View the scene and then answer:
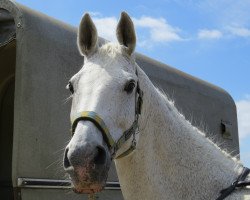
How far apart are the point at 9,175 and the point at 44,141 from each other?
1775mm

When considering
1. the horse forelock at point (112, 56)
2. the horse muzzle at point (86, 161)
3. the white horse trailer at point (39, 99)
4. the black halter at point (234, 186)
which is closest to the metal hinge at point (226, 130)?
the white horse trailer at point (39, 99)

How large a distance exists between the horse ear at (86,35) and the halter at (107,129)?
525 mm

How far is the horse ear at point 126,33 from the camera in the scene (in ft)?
11.6

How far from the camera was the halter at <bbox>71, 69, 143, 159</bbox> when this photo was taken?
3008 mm

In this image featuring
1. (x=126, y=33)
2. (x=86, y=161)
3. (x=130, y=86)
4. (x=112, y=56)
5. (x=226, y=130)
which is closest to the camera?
(x=86, y=161)

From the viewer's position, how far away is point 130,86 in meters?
3.33

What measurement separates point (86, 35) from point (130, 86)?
64 centimetres

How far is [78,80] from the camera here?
3346 millimetres

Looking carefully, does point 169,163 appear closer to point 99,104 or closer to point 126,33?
point 99,104

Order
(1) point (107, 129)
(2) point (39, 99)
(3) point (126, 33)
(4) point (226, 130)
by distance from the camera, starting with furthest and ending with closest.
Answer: (4) point (226, 130)
(2) point (39, 99)
(3) point (126, 33)
(1) point (107, 129)

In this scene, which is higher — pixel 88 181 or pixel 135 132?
pixel 135 132

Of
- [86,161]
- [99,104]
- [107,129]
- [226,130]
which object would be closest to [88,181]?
[86,161]

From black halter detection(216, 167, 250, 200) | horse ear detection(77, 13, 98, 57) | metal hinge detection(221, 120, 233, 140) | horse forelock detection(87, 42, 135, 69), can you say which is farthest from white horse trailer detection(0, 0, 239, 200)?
metal hinge detection(221, 120, 233, 140)

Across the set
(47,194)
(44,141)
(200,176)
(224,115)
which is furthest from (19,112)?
(224,115)
